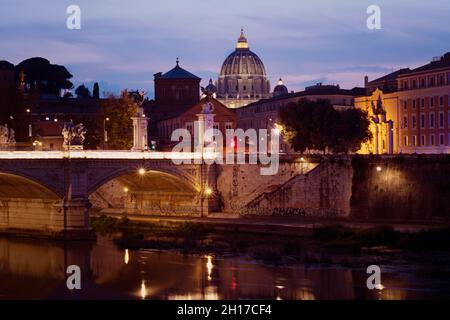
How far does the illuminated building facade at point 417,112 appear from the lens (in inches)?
3051

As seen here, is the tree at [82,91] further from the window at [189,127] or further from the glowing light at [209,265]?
the glowing light at [209,265]

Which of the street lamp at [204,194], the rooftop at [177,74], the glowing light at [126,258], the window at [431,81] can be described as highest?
the rooftop at [177,74]

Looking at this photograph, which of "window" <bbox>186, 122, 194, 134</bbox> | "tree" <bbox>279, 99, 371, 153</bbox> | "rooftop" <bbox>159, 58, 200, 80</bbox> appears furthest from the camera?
"rooftop" <bbox>159, 58, 200, 80</bbox>

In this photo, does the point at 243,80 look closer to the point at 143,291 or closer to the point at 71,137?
the point at 71,137

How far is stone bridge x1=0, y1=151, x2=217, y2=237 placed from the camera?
5538cm

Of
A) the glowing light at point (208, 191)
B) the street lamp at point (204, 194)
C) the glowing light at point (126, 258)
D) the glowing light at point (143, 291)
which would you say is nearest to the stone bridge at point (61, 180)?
the street lamp at point (204, 194)

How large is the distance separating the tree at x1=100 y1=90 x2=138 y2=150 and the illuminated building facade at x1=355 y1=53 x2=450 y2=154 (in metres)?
16.0

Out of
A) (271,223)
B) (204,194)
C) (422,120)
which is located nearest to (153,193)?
(204,194)

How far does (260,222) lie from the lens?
59.2 metres

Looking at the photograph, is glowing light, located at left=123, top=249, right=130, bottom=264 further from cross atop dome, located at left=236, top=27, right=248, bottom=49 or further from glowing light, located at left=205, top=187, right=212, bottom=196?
cross atop dome, located at left=236, top=27, right=248, bottom=49

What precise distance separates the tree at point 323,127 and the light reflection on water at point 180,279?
71.1 feet

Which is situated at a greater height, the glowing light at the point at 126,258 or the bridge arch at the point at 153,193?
the bridge arch at the point at 153,193

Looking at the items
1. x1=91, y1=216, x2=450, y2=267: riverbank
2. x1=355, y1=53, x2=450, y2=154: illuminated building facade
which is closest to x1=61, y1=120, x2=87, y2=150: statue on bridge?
x1=91, y1=216, x2=450, y2=267: riverbank

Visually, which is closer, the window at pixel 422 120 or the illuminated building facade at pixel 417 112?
the illuminated building facade at pixel 417 112
